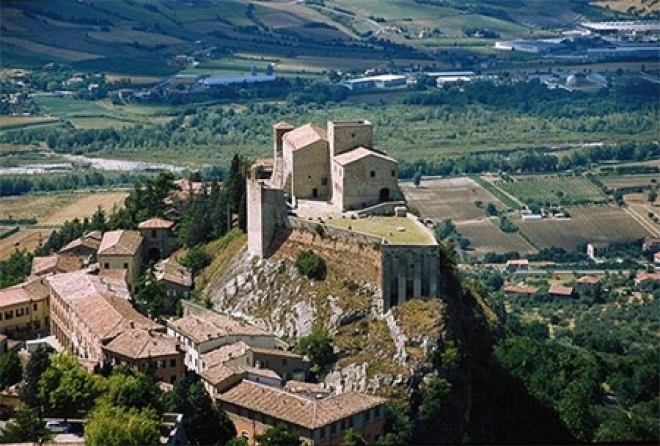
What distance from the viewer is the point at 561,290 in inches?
1577

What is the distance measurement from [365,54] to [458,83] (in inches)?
329

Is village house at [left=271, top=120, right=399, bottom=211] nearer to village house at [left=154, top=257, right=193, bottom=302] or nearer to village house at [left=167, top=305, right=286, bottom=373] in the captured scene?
village house at [left=154, top=257, right=193, bottom=302]

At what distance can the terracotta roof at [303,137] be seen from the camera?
83.3 feet

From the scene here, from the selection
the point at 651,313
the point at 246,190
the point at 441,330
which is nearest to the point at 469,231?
the point at 651,313

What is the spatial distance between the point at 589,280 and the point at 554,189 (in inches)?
479

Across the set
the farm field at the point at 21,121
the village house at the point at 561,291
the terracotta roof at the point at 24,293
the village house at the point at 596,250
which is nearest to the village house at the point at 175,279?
the terracotta roof at the point at 24,293

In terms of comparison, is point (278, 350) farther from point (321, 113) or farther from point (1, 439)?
point (321, 113)

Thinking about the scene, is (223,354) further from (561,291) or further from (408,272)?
(561,291)

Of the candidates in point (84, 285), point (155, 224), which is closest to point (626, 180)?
point (155, 224)

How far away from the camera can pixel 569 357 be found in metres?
28.7

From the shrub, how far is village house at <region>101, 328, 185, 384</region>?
8.97 ft

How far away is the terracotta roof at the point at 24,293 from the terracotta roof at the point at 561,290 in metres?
18.5

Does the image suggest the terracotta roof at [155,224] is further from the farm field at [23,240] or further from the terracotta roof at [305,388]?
the farm field at [23,240]

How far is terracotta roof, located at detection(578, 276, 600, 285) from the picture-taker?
40.9 meters
